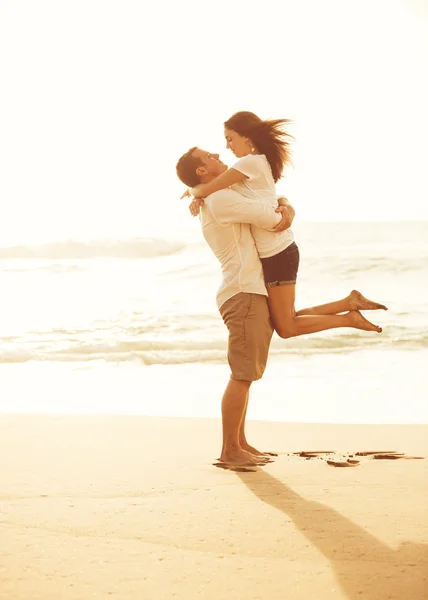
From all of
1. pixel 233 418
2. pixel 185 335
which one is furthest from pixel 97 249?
pixel 233 418

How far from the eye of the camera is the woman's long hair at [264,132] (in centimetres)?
422

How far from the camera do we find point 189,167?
4234mm

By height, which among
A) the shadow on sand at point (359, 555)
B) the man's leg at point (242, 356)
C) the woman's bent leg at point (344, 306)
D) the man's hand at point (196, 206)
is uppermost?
the man's hand at point (196, 206)

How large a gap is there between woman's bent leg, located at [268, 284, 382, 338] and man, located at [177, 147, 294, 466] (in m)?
0.05

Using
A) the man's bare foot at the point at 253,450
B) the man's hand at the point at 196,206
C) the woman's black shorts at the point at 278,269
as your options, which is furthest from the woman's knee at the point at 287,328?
the man's hand at the point at 196,206

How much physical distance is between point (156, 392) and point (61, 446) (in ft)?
9.01

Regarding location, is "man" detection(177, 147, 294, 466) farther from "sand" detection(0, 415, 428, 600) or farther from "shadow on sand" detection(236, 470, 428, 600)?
"shadow on sand" detection(236, 470, 428, 600)

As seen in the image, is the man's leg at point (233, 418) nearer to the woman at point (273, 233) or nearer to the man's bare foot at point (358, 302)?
the woman at point (273, 233)

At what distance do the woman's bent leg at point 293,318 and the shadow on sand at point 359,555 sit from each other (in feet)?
3.55

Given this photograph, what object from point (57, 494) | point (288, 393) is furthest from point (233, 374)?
point (288, 393)

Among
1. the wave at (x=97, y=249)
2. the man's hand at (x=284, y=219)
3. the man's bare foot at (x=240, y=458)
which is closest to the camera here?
the man's bare foot at (x=240, y=458)

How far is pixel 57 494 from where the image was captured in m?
3.26

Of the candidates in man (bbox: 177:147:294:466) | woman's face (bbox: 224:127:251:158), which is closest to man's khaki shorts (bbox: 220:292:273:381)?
man (bbox: 177:147:294:466)

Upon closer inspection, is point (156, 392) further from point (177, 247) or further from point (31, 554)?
point (177, 247)
